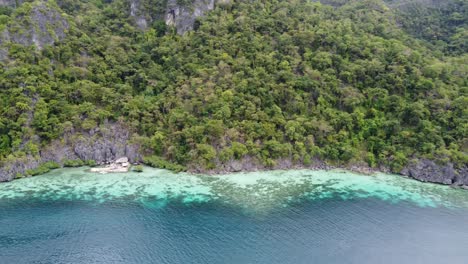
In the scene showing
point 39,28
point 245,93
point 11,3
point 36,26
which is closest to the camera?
point 245,93

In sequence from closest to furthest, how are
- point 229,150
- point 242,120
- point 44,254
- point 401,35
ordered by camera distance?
1. point 44,254
2. point 229,150
3. point 242,120
4. point 401,35

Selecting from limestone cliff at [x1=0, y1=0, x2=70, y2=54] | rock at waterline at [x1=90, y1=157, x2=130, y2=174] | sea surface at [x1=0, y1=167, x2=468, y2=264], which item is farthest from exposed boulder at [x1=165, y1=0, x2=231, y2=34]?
sea surface at [x1=0, y1=167, x2=468, y2=264]

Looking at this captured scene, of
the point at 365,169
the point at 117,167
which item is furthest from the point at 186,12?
the point at 365,169

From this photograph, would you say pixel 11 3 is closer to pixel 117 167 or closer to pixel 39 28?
pixel 39 28

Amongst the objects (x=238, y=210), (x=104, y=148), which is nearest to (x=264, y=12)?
(x=104, y=148)

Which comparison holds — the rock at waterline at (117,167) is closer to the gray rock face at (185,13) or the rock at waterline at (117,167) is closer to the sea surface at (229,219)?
the sea surface at (229,219)

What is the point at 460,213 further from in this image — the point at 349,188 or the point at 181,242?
the point at 181,242
